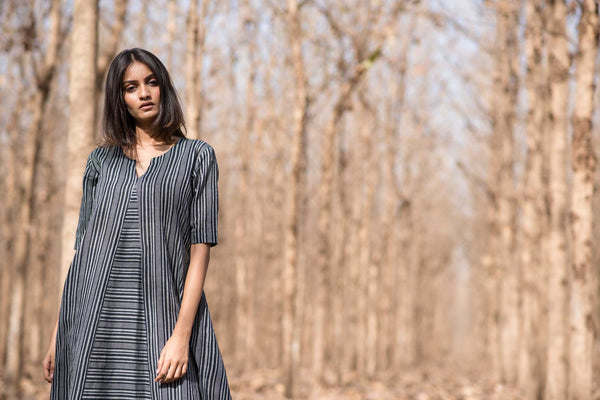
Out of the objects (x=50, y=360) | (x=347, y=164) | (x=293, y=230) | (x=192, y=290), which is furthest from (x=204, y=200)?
(x=347, y=164)

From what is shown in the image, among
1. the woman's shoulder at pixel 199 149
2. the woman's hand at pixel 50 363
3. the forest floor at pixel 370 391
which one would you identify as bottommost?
the forest floor at pixel 370 391

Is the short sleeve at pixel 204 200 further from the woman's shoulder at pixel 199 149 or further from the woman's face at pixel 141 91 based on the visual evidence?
the woman's face at pixel 141 91

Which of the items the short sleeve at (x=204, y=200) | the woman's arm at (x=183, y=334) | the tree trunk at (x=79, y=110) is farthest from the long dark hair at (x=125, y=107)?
the tree trunk at (x=79, y=110)

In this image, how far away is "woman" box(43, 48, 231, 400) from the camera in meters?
2.17

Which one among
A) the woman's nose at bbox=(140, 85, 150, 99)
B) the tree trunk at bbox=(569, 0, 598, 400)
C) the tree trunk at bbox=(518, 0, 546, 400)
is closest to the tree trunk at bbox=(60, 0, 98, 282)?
the woman's nose at bbox=(140, 85, 150, 99)

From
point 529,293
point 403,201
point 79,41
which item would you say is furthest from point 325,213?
point 79,41

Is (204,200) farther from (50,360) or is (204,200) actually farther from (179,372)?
(50,360)

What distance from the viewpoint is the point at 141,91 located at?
7.70 ft

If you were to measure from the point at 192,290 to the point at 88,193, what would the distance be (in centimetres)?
53

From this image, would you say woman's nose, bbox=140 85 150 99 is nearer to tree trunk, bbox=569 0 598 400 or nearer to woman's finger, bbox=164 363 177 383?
woman's finger, bbox=164 363 177 383

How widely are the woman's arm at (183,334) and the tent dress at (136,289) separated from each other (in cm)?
3

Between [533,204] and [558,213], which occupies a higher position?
[533,204]

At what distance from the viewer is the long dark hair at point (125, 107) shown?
2.35m

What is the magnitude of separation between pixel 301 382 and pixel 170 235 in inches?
371
